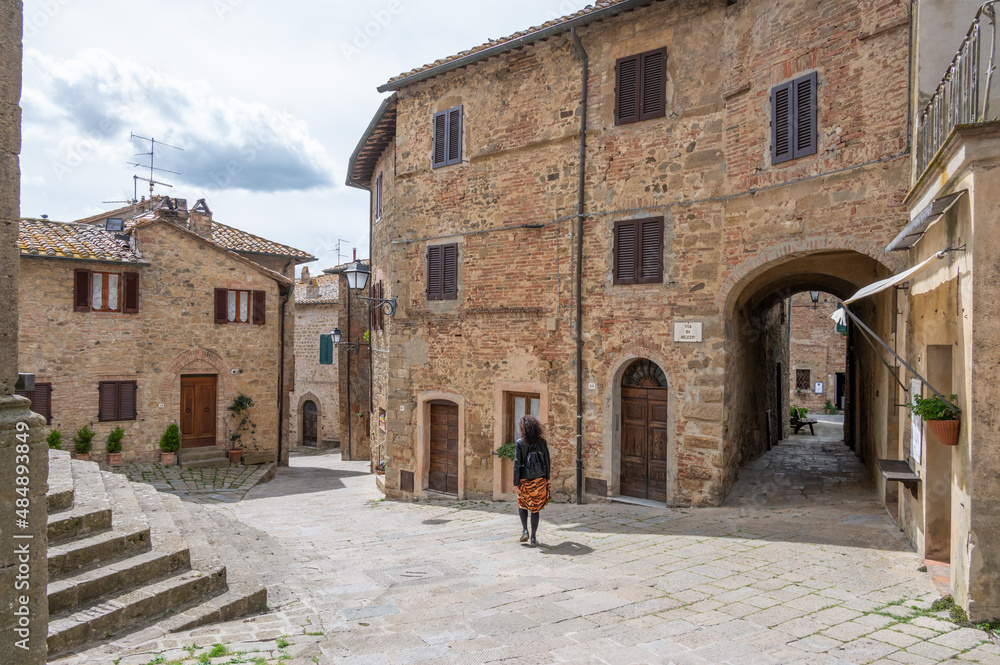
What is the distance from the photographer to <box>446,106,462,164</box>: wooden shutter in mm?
13844

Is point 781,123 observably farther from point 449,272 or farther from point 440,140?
point 440,140

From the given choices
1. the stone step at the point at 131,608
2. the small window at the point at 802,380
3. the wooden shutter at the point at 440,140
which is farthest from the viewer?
the small window at the point at 802,380

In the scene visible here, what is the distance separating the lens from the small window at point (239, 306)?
20109mm

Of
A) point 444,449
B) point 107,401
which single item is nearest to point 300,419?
point 107,401

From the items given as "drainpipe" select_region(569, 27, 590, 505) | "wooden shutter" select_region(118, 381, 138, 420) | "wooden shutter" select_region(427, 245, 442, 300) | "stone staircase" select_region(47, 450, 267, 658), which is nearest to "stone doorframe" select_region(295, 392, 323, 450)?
"wooden shutter" select_region(118, 381, 138, 420)

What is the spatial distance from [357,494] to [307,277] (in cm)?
2283

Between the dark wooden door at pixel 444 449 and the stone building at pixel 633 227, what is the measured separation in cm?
5

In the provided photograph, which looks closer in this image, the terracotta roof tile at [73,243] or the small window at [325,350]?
the terracotta roof tile at [73,243]

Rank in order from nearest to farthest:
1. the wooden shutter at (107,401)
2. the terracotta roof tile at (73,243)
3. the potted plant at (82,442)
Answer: the terracotta roof tile at (73,243)
the potted plant at (82,442)
the wooden shutter at (107,401)

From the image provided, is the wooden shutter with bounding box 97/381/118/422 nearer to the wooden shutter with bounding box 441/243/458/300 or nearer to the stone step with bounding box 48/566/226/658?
the wooden shutter with bounding box 441/243/458/300

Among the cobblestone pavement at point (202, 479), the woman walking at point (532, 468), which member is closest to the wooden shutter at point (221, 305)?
the cobblestone pavement at point (202, 479)

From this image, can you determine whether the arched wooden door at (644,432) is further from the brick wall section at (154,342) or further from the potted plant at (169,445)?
the potted plant at (169,445)

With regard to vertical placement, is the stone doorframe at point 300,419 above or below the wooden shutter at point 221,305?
below

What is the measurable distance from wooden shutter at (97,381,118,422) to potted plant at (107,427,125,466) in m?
0.47
